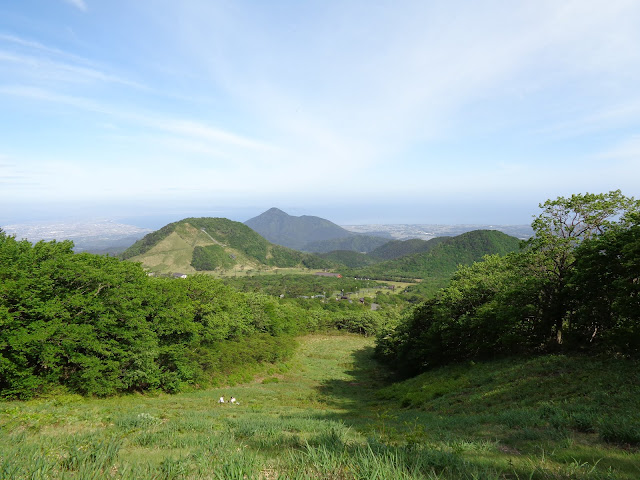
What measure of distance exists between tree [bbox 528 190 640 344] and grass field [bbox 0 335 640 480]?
5.58 meters

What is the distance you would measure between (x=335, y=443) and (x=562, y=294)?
21.6 m

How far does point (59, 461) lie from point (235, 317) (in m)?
35.2

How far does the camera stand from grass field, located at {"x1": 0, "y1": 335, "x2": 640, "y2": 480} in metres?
3.89

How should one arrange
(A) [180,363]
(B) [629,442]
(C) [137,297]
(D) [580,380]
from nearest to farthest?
(B) [629,442] → (D) [580,380] → (C) [137,297] → (A) [180,363]

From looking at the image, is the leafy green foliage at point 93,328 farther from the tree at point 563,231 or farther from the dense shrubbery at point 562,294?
the tree at point 563,231

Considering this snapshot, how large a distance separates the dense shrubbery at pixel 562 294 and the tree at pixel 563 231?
0.16 feet

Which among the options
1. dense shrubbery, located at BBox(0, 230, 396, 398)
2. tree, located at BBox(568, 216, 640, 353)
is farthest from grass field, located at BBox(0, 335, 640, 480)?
tree, located at BBox(568, 216, 640, 353)

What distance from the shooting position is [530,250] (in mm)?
21516

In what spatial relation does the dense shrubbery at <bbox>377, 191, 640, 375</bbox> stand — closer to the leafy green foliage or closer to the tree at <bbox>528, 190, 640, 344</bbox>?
the tree at <bbox>528, 190, 640, 344</bbox>

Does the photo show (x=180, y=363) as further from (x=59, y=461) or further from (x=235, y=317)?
(x=59, y=461)

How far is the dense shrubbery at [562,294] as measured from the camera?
50.2 ft

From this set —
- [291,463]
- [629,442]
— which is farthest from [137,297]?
[629,442]

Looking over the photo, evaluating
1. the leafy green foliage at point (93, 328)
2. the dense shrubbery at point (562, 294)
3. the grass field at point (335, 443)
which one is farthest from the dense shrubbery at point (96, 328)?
the dense shrubbery at point (562, 294)

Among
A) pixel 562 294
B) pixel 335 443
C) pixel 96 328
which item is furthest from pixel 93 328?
pixel 562 294
